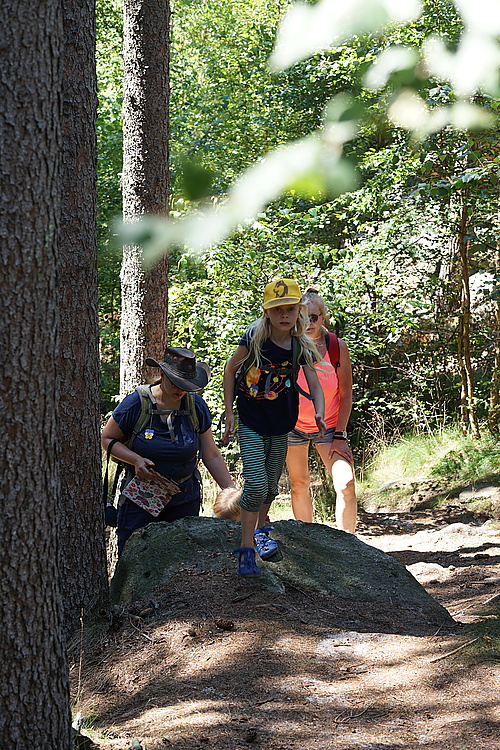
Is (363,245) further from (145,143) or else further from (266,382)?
(266,382)

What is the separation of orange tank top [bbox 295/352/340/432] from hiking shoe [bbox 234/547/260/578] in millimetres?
1641

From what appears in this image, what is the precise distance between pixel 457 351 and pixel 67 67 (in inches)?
335

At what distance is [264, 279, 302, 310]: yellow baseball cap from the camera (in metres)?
4.42

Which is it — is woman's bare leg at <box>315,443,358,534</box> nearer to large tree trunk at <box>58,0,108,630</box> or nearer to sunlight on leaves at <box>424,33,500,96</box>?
large tree trunk at <box>58,0,108,630</box>

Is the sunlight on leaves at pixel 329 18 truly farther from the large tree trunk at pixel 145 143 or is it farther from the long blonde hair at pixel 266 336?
the large tree trunk at pixel 145 143

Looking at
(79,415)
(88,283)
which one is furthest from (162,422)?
(88,283)

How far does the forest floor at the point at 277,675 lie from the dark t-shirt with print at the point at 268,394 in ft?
2.94

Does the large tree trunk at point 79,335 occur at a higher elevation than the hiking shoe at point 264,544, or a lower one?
higher

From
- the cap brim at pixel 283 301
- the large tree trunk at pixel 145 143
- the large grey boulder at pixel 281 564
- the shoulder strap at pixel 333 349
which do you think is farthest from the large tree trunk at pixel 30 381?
the large tree trunk at pixel 145 143

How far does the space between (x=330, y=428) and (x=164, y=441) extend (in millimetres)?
1548

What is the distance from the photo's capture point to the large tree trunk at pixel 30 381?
2.26m

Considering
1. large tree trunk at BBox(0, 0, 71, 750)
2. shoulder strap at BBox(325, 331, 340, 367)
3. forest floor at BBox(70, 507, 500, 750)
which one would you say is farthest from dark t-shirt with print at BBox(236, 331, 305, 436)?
large tree trunk at BBox(0, 0, 71, 750)

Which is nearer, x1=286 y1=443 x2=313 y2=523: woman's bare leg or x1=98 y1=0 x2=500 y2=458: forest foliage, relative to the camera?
x1=286 y1=443 x2=313 y2=523: woman's bare leg

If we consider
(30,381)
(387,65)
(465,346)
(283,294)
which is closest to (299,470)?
(283,294)
